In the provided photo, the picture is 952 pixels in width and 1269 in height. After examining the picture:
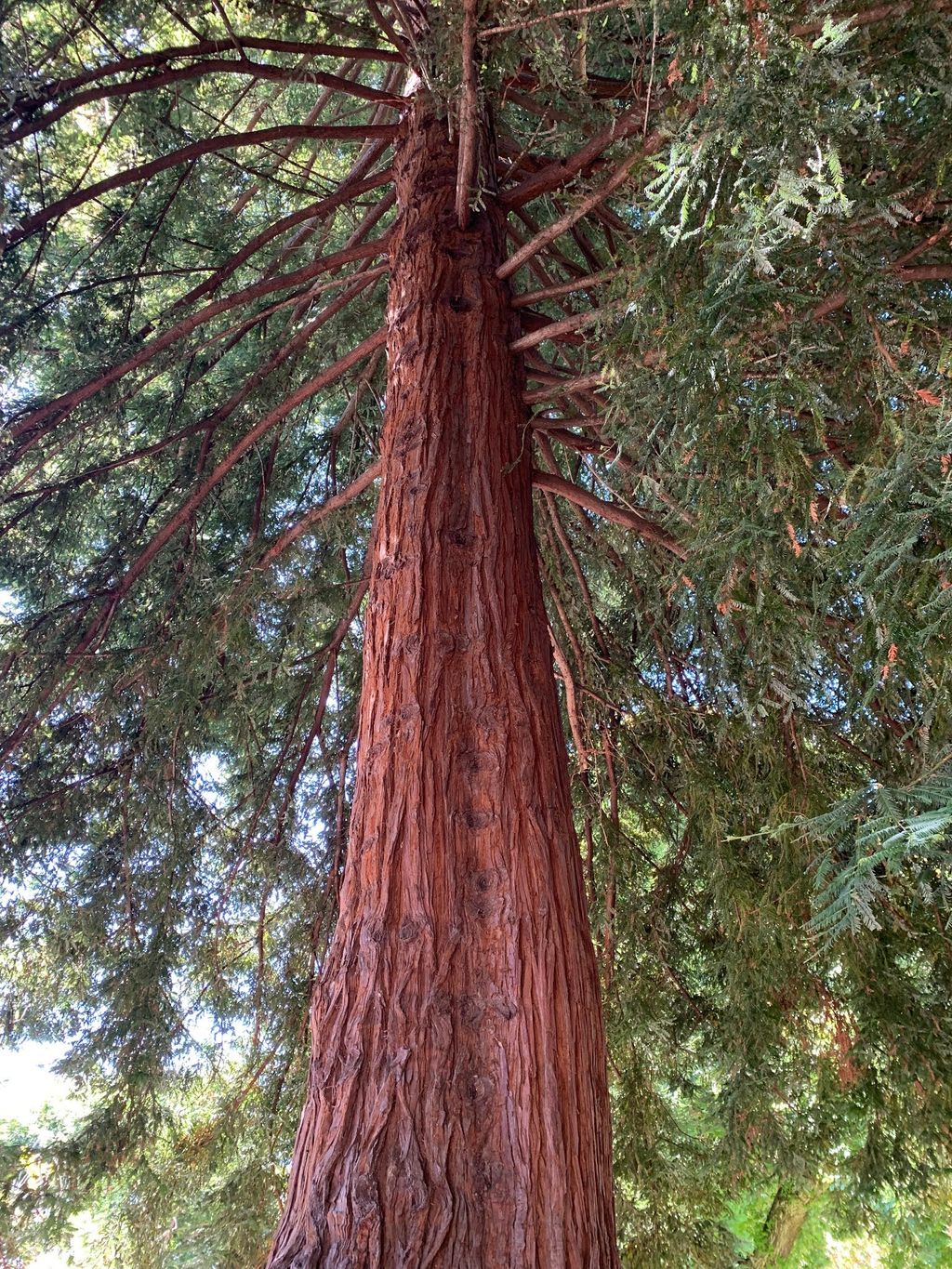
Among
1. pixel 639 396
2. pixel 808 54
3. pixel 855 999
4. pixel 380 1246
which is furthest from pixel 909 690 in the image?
pixel 380 1246

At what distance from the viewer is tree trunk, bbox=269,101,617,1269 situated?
5.12 feet

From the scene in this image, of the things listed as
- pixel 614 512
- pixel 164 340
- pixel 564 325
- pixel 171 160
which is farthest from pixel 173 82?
pixel 614 512

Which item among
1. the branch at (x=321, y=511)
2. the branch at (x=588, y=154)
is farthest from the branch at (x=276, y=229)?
the branch at (x=321, y=511)

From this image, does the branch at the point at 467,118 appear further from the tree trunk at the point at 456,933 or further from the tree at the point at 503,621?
the tree trunk at the point at 456,933

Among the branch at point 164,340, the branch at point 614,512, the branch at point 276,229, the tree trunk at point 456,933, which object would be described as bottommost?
the tree trunk at point 456,933

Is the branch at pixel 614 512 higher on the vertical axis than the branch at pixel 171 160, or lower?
lower

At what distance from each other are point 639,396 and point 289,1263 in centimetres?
194

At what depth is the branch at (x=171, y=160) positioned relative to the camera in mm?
3002

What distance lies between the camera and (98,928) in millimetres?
4340

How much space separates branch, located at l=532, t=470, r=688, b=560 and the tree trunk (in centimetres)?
42

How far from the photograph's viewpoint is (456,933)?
1.84 m

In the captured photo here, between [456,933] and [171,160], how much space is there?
9.42 feet

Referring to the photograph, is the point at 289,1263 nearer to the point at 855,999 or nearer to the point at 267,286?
the point at 855,999

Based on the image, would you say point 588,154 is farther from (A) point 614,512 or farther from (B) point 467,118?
(A) point 614,512
